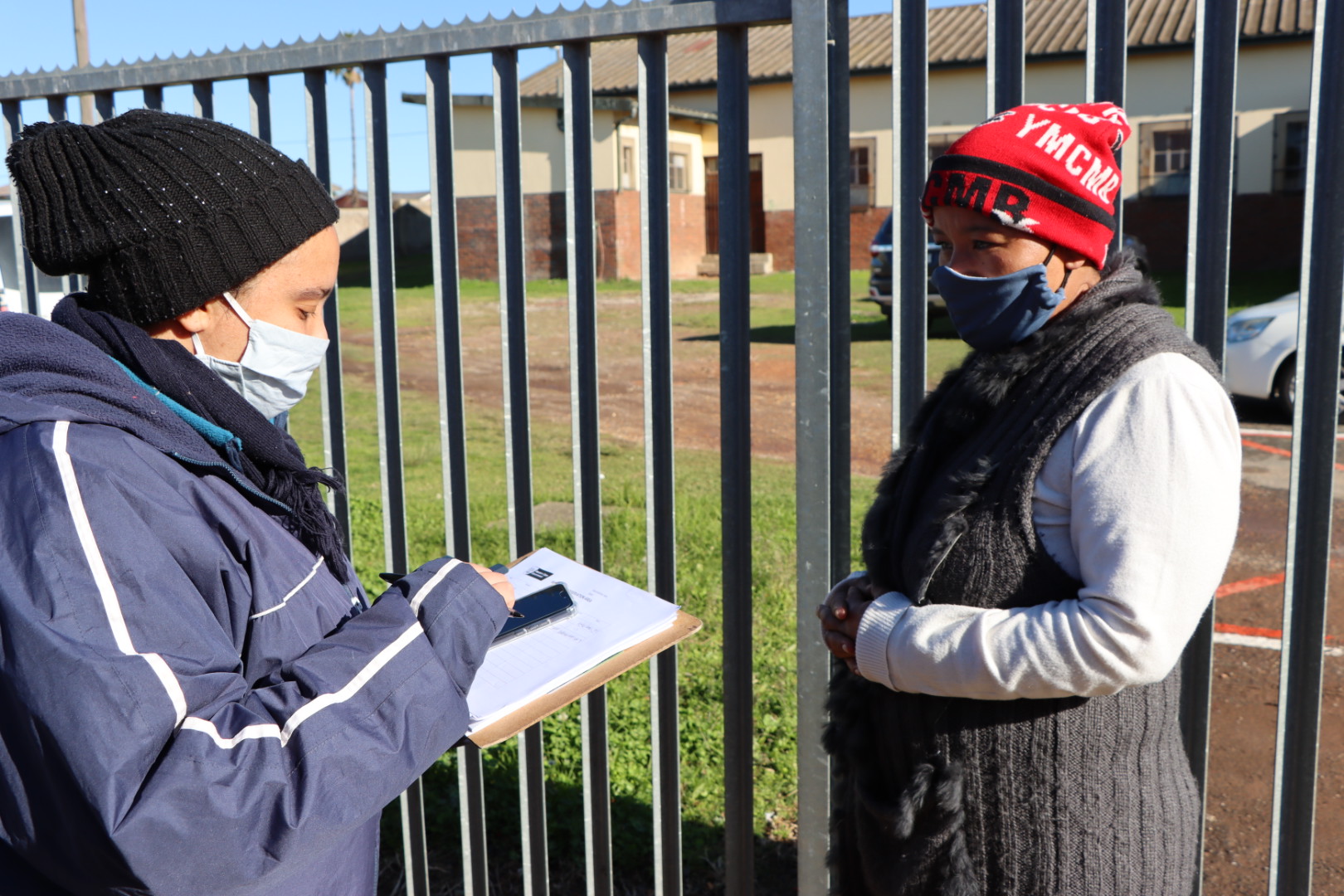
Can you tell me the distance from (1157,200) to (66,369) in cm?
2289

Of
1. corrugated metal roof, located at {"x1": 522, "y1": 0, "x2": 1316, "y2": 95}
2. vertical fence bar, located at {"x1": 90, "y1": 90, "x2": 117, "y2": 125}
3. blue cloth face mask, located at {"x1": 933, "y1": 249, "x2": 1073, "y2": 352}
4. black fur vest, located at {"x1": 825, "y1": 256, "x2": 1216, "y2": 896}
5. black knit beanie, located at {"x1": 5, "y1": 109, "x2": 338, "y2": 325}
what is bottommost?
black fur vest, located at {"x1": 825, "y1": 256, "x2": 1216, "y2": 896}

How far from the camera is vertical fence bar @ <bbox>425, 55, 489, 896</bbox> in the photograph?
9.04 feet

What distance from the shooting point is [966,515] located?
5.65ft

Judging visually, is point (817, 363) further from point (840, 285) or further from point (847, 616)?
point (847, 616)

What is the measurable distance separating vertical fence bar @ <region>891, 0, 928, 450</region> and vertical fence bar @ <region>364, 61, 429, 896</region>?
1.25 metres

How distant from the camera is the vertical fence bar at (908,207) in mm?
2297

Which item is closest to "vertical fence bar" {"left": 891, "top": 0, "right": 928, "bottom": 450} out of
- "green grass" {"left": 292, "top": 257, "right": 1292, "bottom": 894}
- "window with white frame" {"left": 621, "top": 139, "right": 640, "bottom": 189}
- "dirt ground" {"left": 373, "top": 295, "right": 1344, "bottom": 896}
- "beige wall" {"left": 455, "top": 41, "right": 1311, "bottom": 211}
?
"green grass" {"left": 292, "top": 257, "right": 1292, "bottom": 894}

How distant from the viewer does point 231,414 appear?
163 cm

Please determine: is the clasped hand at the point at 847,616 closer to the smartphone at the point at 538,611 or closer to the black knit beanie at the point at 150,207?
the smartphone at the point at 538,611

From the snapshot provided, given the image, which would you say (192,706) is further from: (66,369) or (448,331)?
(448,331)

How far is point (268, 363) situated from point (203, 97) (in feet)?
5.41

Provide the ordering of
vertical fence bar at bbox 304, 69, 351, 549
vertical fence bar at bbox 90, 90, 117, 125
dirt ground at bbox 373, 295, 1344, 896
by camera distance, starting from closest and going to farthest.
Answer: vertical fence bar at bbox 304, 69, 351, 549 → vertical fence bar at bbox 90, 90, 117, 125 → dirt ground at bbox 373, 295, 1344, 896

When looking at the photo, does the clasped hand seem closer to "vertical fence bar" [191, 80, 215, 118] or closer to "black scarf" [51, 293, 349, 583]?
"black scarf" [51, 293, 349, 583]

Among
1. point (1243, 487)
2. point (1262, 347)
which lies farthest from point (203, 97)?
point (1262, 347)
